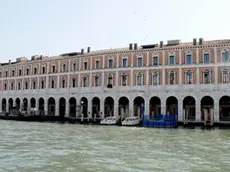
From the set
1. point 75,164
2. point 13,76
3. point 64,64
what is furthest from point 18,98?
point 75,164

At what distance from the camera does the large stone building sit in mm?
36094

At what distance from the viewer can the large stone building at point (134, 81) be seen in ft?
118

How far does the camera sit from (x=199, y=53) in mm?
36625

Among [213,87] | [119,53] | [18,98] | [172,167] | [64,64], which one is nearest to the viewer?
[172,167]

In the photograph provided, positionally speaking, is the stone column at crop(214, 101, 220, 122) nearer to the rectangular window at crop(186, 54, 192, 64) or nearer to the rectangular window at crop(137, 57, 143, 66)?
the rectangular window at crop(186, 54, 192, 64)

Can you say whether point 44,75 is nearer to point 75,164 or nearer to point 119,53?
point 119,53

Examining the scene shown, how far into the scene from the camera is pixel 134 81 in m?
40.1

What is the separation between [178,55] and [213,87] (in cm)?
568

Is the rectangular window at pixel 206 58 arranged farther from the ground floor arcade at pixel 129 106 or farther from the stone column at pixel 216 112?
the stone column at pixel 216 112

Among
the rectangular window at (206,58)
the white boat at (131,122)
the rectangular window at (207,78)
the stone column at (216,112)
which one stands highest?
the rectangular window at (206,58)

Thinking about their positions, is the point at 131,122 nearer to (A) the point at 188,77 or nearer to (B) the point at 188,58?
(A) the point at 188,77

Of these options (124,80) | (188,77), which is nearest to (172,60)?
(188,77)

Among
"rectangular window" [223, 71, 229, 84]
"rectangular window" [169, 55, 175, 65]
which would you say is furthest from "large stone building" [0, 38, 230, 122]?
"rectangular window" [223, 71, 229, 84]

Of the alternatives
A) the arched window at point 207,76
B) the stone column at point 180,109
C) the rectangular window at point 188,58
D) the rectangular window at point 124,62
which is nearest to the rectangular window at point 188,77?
the rectangular window at point 188,58
